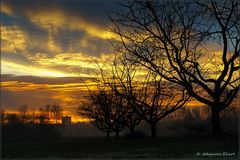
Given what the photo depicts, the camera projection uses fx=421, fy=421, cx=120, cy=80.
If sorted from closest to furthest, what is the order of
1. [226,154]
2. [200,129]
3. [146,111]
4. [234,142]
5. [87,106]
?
[226,154] → [234,142] → [200,129] → [146,111] → [87,106]

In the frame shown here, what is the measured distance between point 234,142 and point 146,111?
16.4 meters

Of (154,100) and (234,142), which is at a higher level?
(154,100)

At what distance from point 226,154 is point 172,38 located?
1090 centimetres

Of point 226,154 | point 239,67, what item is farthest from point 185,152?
point 239,67

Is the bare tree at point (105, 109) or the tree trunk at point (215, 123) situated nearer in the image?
the tree trunk at point (215, 123)

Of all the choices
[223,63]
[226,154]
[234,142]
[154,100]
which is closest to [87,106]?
[154,100]

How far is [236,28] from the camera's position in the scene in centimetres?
2391

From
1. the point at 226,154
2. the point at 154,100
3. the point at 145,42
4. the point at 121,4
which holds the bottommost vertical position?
the point at 226,154

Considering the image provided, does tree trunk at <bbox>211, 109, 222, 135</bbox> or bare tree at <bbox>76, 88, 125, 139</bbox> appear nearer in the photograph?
tree trunk at <bbox>211, 109, 222, 135</bbox>

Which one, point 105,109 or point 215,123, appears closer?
point 215,123

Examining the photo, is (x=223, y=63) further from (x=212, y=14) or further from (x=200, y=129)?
(x=200, y=129)

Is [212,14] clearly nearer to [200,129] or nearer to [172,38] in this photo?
[172,38]

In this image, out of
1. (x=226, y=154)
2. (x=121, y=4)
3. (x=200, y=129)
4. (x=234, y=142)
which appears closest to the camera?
(x=226, y=154)

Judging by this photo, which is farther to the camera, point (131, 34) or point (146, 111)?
point (146, 111)
